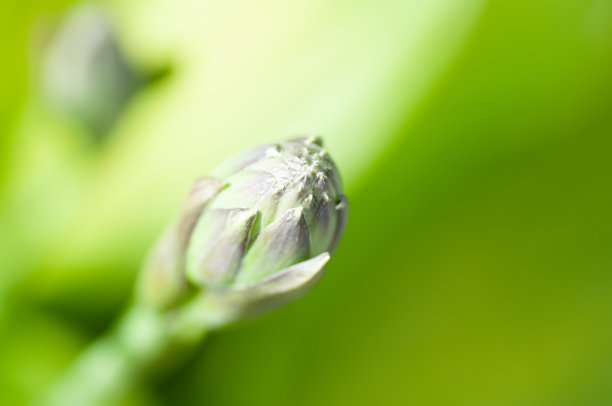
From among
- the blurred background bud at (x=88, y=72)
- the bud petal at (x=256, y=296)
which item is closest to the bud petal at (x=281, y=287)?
the bud petal at (x=256, y=296)

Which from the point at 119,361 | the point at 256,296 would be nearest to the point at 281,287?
the point at 256,296

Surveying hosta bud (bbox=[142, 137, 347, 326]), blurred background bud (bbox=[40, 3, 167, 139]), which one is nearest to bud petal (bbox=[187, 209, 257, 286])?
hosta bud (bbox=[142, 137, 347, 326])

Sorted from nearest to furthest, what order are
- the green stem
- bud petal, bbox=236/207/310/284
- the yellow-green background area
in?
bud petal, bbox=236/207/310/284
the green stem
the yellow-green background area

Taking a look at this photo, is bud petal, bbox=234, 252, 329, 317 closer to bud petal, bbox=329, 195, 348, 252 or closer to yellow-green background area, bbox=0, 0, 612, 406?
bud petal, bbox=329, 195, 348, 252

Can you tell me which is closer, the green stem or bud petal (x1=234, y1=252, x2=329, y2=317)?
bud petal (x1=234, y1=252, x2=329, y2=317)

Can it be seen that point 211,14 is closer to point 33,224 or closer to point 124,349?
Answer: point 33,224

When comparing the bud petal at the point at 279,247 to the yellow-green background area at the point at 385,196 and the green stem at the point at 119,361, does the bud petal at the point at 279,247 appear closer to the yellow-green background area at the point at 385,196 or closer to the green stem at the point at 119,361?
the green stem at the point at 119,361
